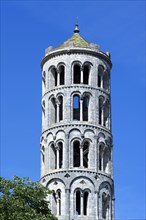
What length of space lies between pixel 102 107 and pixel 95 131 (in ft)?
11.6

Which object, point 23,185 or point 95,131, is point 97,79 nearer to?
point 95,131

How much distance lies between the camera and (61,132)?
91188 mm

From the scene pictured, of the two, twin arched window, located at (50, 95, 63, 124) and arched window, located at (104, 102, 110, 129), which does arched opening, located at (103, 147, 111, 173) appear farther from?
twin arched window, located at (50, 95, 63, 124)

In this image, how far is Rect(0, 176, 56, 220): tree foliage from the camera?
65.3 m

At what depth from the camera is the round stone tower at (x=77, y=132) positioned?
88.7 m

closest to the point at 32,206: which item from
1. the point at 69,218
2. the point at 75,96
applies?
the point at 69,218

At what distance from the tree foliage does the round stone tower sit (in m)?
17.8

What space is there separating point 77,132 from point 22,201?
24.2 meters

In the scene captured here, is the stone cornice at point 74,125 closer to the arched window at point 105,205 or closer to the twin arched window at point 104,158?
the twin arched window at point 104,158

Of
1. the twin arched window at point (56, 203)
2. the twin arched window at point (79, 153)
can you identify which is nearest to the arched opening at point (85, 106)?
the twin arched window at point (79, 153)

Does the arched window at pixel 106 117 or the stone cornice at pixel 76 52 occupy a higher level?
the stone cornice at pixel 76 52

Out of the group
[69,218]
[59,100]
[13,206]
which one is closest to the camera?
[13,206]

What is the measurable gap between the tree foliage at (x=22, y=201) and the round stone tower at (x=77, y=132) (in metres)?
17.8

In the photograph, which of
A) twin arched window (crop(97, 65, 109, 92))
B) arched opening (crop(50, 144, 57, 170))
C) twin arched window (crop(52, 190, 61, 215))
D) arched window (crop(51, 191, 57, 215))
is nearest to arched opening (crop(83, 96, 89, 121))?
twin arched window (crop(97, 65, 109, 92))
